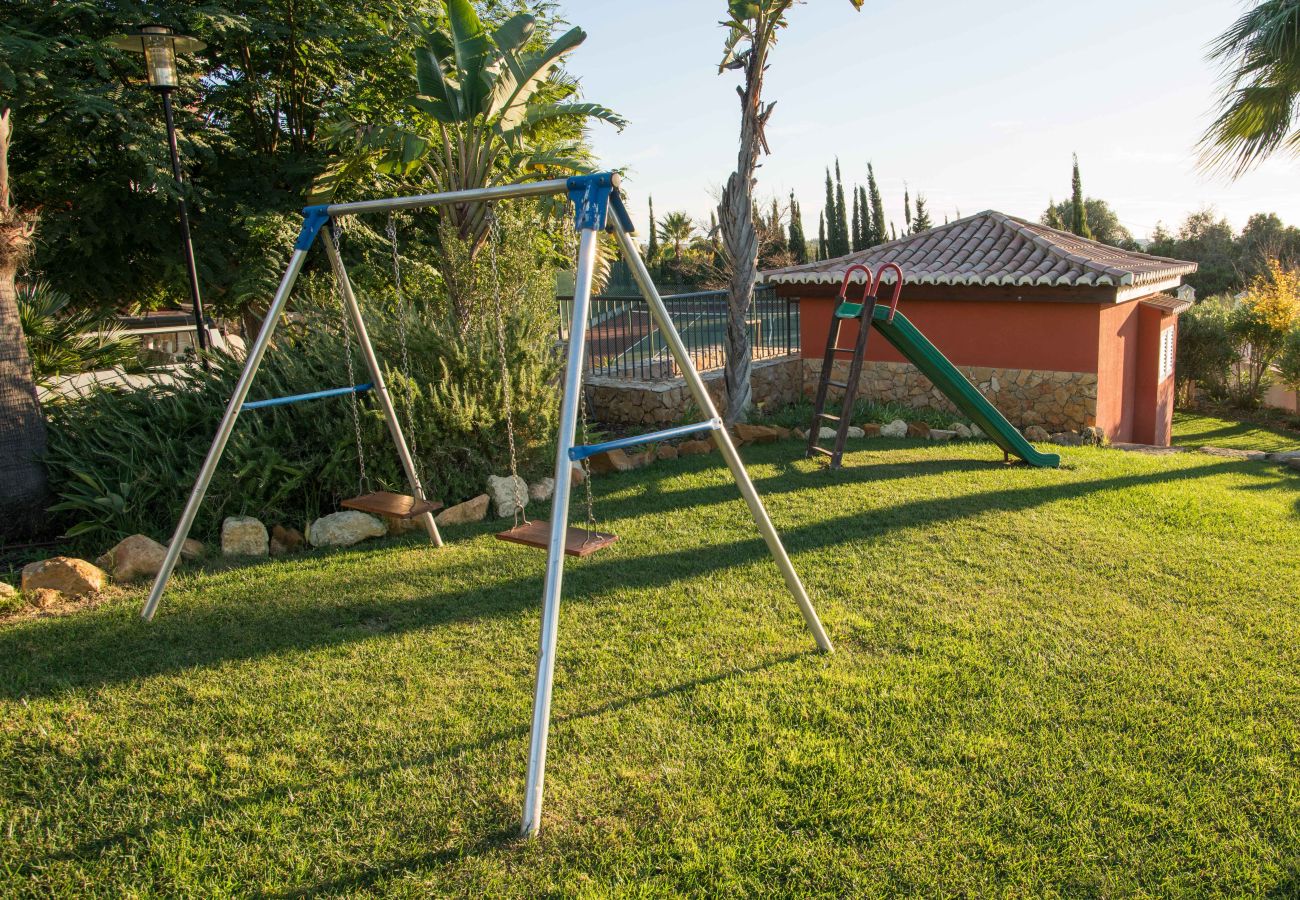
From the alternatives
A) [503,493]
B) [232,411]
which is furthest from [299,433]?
[232,411]

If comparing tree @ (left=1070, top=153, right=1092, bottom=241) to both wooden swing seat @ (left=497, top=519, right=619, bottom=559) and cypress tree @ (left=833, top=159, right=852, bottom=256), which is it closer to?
cypress tree @ (left=833, top=159, right=852, bottom=256)

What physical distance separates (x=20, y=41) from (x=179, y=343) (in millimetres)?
4040

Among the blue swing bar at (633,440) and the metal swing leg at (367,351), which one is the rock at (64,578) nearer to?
the metal swing leg at (367,351)

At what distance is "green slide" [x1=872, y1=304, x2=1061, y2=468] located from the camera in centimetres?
792

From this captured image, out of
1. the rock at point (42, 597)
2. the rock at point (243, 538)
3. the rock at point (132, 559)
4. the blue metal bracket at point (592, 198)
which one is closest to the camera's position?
Answer: the blue metal bracket at point (592, 198)

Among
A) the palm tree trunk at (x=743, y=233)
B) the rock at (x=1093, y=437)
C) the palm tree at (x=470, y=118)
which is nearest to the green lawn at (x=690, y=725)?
the palm tree trunk at (x=743, y=233)

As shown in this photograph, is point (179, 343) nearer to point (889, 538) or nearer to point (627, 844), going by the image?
point (889, 538)

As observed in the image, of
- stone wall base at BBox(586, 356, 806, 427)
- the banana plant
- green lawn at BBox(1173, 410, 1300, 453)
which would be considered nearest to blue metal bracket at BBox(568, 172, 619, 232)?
stone wall base at BBox(586, 356, 806, 427)

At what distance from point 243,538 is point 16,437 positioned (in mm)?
1873

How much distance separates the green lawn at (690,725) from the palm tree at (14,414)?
5.91 feet

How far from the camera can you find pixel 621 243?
3.40 m

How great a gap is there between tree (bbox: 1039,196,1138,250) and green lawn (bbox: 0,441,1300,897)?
34431 millimetres

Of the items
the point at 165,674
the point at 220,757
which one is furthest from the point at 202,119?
the point at 220,757

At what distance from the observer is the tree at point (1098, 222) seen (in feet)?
115
